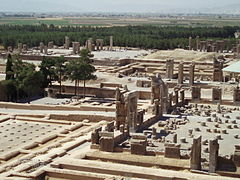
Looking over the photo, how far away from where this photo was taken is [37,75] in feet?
153

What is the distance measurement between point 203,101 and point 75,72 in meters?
13.0

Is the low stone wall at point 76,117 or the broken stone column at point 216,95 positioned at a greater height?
the broken stone column at point 216,95

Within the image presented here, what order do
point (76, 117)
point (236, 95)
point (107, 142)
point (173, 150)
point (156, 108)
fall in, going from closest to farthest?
point (173, 150), point (107, 142), point (156, 108), point (76, 117), point (236, 95)

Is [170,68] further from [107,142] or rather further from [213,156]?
[213,156]

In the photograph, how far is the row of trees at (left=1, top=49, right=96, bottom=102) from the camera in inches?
1817

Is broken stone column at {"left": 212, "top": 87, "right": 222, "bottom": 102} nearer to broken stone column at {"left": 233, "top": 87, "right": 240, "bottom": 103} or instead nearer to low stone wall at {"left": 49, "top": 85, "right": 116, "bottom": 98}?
broken stone column at {"left": 233, "top": 87, "right": 240, "bottom": 103}

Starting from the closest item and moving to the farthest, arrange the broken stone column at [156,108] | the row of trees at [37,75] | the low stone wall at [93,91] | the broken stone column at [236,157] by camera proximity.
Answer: the broken stone column at [236,157]
the broken stone column at [156,108]
the row of trees at [37,75]
the low stone wall at [93,91]

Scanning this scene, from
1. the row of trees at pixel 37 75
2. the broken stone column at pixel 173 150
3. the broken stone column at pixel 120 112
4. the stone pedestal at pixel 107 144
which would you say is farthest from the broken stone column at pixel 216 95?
the broken stone column at pixel 173 150

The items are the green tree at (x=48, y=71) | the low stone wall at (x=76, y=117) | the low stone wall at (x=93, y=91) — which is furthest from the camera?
the low stone wall at (x=93, y=91)

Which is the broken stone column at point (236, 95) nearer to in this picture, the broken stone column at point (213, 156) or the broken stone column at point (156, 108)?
the broken stone column at point (156, 108)

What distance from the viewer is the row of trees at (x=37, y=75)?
151ft

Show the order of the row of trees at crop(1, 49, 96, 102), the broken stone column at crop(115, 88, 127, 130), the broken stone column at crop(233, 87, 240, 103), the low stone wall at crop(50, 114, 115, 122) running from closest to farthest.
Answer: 1. the broken stone column at crop(115, 88, 127, 130)
2. the low stone wall at crop(50, 114, 115, 122)
3. the broken stone column at crop(233, 87, 240, 103)
4. the row of trees at crop(1, 49, 96, 102)

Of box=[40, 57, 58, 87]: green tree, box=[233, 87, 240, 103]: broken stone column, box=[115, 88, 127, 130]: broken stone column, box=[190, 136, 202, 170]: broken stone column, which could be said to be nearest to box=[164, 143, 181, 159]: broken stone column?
box=[190, 136, 202, 170]: broken stone column

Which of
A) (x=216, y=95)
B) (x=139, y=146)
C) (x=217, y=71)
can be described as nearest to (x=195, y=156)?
(x=139, y=146)
